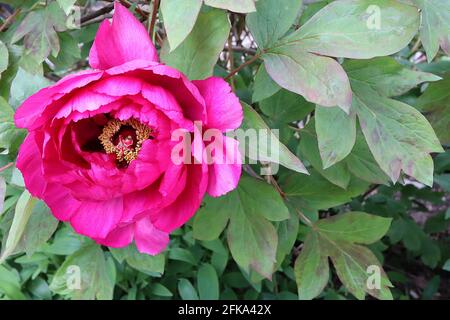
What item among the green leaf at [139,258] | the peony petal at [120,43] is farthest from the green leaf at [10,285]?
the peony petal at [120,43]

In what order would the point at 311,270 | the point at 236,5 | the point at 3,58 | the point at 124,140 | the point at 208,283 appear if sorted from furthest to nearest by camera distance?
the point at 208,283 → the point at 311,270 → the point at 3,58 → the point at 124,140 → the point at 236,5

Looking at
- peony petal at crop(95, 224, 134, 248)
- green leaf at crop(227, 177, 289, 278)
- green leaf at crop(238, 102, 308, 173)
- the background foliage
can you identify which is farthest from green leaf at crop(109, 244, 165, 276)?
green leaf at crop(238, 102, 308, 173)

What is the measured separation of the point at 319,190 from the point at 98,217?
37 cm

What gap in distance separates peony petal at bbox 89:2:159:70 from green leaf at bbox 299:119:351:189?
12.1 inches

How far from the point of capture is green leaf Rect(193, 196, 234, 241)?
0.76 metres

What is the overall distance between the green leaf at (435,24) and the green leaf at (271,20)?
0.45 feet

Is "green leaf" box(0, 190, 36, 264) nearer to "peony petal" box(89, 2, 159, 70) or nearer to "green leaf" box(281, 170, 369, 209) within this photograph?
"peony petal" box(89, 2, 159, 70)

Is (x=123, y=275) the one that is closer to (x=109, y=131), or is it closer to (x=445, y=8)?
(x=109, y=131)

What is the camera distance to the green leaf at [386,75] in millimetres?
611

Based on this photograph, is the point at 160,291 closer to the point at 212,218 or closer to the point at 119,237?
the point at 212,218

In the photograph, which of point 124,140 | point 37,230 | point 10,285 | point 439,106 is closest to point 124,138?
point 124,140

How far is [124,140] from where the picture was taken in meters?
0.56

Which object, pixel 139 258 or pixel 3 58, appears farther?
pixel 139 258

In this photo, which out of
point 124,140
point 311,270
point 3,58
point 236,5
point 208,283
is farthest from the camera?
point 208,283
